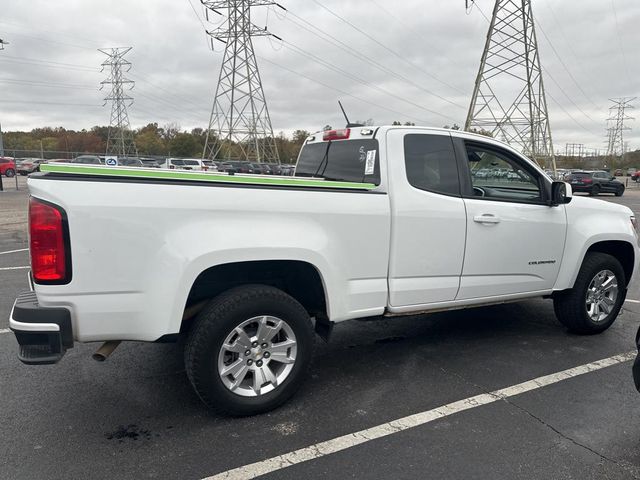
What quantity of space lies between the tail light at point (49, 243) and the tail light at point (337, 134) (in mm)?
2414

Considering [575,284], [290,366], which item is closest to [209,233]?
[290,366]

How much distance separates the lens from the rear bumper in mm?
2604

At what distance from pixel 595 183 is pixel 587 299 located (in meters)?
28.2

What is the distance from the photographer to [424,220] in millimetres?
3666

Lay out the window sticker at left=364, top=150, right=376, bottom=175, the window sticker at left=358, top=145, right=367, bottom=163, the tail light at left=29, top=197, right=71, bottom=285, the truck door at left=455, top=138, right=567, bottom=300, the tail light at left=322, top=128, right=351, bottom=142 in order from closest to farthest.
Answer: the tail light at left=29, top=197, right=71, bottom=285 → the window sticker at left=364, top=150, right=376, bottom=175 → the window sticker at left=358, top=145, right=367, bottom=163 → the truck door at left=455, top=138, right=567, bottom=300 → the tail light at left=322, top=128, right=351, bottom=142

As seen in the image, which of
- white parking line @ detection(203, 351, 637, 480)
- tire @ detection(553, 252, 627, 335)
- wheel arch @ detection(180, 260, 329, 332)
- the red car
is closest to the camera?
white parking line @ detection(203, 351, 637, 480)

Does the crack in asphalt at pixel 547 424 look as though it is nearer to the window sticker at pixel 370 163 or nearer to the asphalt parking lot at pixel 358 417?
the asphalt parking lot at pixel 358 417

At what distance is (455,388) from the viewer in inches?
145

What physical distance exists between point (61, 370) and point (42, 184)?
6.66 feet

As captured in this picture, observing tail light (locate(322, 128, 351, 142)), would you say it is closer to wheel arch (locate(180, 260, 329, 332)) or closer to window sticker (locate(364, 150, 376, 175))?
window sticker (locate(364, 150, 376, 175))

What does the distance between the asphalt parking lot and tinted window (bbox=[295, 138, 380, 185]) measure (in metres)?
1.61

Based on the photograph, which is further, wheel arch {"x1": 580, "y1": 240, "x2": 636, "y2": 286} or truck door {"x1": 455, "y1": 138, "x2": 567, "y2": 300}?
wheel arch {"x1": 580, "y1": 240, "x2": 636, "y2": 286}

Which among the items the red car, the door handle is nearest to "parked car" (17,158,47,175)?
the red car

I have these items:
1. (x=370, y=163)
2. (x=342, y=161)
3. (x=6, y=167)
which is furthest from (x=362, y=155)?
(x=6, y=167)
